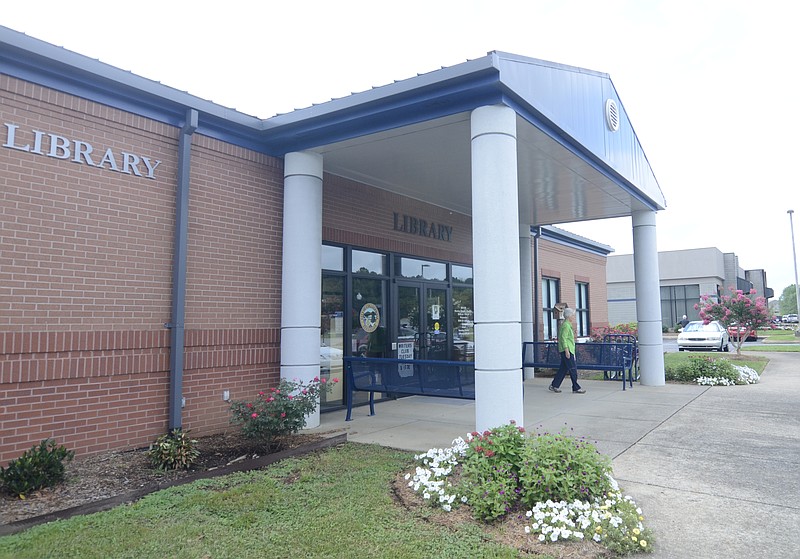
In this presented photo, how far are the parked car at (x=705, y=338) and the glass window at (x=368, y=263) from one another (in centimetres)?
1996

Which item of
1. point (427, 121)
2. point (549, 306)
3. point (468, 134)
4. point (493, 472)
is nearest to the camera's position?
point (493, 472)

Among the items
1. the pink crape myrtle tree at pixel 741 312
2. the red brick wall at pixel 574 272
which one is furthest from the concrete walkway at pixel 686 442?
the pink crape myrtle tree at pixel 741 312

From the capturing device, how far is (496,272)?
6.02 m

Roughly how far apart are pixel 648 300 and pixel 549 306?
20.0ft

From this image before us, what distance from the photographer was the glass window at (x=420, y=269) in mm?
10883

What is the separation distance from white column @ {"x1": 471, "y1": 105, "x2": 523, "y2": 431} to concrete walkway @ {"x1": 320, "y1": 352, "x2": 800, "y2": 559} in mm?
1137


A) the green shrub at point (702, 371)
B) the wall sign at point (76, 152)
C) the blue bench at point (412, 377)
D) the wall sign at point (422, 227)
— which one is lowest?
the green shrub at point (702, 371)

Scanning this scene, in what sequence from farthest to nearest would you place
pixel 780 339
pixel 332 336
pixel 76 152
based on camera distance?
pixel 780 339 < pixel 332 336 < pixel 76 152

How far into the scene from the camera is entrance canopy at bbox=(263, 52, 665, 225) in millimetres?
6414

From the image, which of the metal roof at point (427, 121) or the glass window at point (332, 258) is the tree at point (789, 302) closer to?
the metal roof at point (427, 121)

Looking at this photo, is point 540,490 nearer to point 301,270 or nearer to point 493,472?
point 493,472

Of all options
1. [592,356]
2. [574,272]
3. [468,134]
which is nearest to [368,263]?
[468,134]

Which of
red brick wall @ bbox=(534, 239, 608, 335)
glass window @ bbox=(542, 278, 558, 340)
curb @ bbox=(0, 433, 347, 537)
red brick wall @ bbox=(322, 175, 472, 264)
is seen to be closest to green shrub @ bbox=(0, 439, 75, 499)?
curb @ bbox=(0, 433, 347, 537)

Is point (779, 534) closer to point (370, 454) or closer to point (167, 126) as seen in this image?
point (370, 454)
